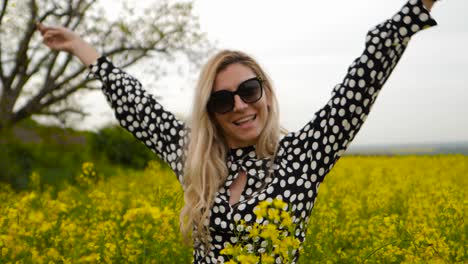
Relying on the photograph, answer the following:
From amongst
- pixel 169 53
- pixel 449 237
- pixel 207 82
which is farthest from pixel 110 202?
pixel 169 53

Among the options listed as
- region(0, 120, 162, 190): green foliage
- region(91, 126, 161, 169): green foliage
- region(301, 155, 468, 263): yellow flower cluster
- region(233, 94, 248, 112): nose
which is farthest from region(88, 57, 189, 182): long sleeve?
region(91, 126, 161, 169): green foliage

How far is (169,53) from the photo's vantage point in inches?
447

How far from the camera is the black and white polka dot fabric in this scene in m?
2.17

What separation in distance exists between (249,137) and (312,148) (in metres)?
0.32

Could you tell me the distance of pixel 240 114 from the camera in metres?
2.48

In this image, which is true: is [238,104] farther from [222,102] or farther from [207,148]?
[207,148]

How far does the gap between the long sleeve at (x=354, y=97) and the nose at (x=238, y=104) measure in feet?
0.97

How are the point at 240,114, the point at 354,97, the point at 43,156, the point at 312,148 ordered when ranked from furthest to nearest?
1. the point at 43,156
2. the point at 240,114
3. the point at 312,148
4. the point at 354,97

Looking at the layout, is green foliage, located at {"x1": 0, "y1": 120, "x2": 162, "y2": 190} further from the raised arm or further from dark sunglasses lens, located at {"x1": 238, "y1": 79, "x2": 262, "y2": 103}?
dark sunglasses lens, located at {"x1": 238, "y1": 79, "x2": 262, "y2": 103}

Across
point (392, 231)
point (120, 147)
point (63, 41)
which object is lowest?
point (392, 231)

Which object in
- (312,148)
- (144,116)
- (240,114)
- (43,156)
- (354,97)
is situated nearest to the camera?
(354,97)

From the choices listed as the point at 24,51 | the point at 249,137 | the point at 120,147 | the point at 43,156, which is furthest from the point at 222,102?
the point at 120,147

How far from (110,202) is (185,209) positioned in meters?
2.85

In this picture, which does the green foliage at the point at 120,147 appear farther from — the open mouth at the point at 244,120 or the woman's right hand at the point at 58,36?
the open mouth at the point at 244,120
